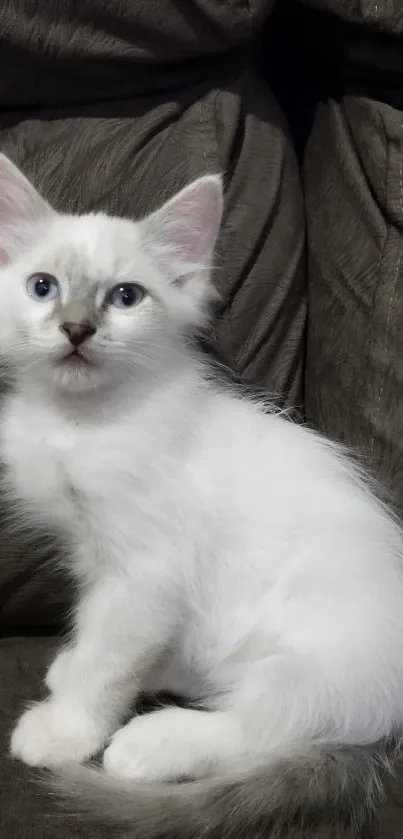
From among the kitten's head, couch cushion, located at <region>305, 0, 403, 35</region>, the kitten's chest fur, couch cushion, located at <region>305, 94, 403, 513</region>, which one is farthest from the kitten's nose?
couch cushion, located at <region>305, 0, 403, 35</region>

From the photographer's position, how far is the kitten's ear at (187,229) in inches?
47.4

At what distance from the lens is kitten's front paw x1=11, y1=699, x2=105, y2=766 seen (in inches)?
41.9

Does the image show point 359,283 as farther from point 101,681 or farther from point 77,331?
point 101,681

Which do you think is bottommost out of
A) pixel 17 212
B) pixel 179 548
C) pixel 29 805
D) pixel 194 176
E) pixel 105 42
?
pixel 29 805

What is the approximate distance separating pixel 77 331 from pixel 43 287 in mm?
130

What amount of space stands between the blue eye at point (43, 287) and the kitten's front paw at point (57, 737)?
63 cm

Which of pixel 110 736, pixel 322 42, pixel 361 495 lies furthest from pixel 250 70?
pixel 110 736

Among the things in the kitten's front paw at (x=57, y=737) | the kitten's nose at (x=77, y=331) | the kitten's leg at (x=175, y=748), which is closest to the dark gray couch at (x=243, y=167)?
the kitten's front paw at (x=57, y=737)

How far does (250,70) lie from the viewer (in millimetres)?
1457

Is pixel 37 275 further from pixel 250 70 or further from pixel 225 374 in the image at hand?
pixel 250 70

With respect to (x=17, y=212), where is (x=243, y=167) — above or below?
above

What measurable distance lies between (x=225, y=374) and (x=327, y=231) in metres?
0.35

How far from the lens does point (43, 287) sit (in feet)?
3.71

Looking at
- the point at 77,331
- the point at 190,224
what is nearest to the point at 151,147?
the point at 190,224
